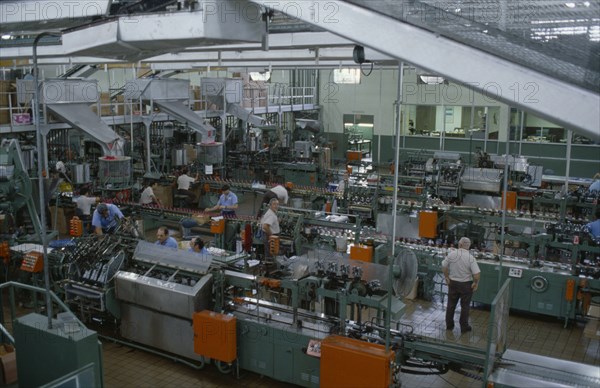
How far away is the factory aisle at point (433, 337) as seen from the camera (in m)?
6.45

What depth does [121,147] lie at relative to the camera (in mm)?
13242

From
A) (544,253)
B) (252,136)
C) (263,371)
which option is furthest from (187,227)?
(252,136)

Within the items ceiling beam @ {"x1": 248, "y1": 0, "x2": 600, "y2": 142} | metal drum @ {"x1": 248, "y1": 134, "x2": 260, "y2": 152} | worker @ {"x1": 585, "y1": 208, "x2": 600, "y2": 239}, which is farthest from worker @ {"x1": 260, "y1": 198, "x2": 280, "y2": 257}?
metal drum @ {"x1": 248, "y1": 134, "x2": 260, "y2": 152}

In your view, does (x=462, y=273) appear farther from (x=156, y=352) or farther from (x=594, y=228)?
(x=156, y=352)

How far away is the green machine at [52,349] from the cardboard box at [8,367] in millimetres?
438

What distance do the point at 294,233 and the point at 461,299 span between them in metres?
2.87

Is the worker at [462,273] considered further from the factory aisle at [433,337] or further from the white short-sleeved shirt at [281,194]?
the white short-sleeved shirt at [281,194]

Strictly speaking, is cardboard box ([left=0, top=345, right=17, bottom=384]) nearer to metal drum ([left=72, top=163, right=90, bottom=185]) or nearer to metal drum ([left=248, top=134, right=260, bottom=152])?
metal drum ([left=72, top=163, right=90, bottom=185])

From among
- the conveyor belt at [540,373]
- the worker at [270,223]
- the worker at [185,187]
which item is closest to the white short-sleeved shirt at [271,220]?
the worker at [270,223]

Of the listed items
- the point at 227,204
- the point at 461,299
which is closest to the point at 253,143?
the point at 227,204

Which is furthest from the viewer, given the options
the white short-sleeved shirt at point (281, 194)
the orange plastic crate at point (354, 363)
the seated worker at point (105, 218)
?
the white short-sleeved shirt at point (281, 194)

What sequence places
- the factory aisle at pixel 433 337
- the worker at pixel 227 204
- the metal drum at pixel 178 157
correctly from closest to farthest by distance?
the factory aisle at pixel 433 337 → the worker at pixel 227 204 → the metal drum at pixel 178 157

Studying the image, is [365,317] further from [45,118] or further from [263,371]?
[45,118]

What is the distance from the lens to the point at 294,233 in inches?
364
